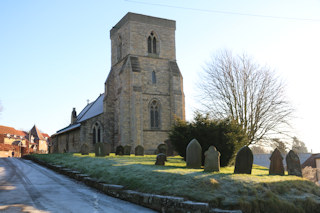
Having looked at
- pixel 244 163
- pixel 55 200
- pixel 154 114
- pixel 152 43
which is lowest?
pixel 55 200

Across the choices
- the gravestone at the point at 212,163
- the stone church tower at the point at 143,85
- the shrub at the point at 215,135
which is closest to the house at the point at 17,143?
the stone church tower at the point at 143,85

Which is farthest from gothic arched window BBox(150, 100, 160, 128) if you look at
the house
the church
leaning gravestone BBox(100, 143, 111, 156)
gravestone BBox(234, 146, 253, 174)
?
the house

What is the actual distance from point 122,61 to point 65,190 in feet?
79.7

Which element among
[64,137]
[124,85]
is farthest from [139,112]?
[64,137]

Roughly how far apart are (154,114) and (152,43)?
7.85 meters

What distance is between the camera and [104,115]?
32.1 meters

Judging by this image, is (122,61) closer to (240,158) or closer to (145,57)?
(145,57)

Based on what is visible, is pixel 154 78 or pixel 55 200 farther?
pixel 154 78

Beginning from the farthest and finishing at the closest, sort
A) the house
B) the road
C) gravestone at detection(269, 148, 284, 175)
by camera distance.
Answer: the house
gravestone at detection(269, 148, 284, 175)
the road

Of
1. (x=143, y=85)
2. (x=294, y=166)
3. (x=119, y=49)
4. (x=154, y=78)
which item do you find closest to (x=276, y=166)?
(x=294, y=166)

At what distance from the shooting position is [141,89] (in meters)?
29.8

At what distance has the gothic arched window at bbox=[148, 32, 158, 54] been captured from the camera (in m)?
32.4

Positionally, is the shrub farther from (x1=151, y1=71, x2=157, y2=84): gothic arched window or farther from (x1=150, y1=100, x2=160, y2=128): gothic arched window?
(x1=151, y1=71, x2=157, y2=84): gothic arched window

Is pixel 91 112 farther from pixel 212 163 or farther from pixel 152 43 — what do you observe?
pixel 212 163
